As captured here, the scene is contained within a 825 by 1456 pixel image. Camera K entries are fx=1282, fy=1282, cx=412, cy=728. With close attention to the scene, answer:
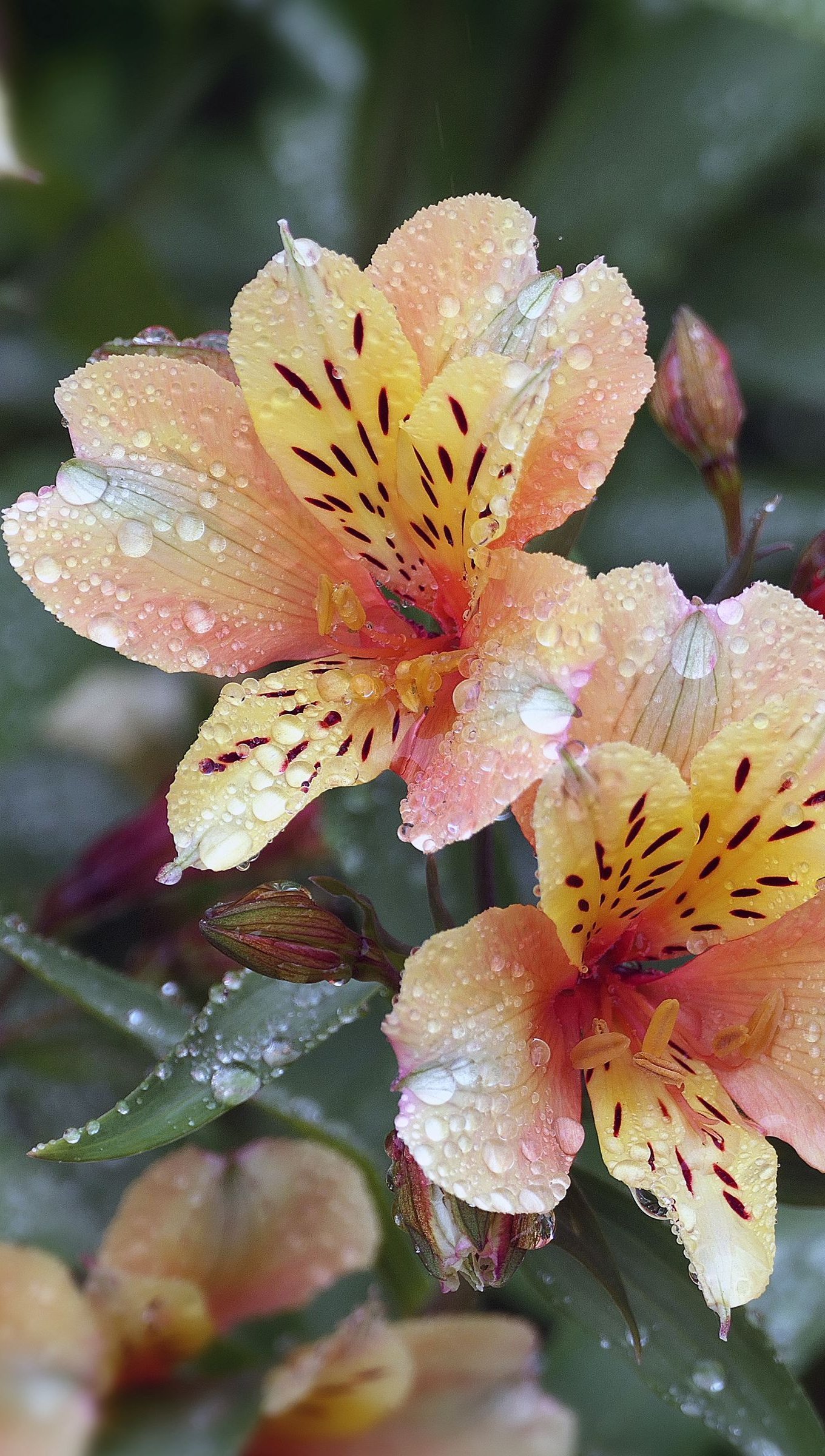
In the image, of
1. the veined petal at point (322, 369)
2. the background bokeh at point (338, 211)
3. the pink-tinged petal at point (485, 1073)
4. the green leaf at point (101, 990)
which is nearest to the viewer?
the pink-tinged petal at point (485, 1073)

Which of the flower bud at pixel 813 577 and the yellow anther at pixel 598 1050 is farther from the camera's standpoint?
the flower bud at pixel 813 577

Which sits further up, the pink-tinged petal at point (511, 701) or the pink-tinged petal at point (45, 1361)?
the pink-tinged petal at point (511, 701)

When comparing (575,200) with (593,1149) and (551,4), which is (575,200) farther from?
(593,1149)

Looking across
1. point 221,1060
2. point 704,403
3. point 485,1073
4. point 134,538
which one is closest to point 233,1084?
point 221,1060

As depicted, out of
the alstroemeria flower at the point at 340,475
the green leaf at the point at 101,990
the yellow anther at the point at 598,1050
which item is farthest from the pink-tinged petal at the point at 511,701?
the green leaf at the point at 101,990

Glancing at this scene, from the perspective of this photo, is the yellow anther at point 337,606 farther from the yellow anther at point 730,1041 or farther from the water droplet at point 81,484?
the yellow anther at point 730,1041

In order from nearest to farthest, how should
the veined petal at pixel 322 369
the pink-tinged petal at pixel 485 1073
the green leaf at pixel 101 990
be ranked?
the pink-tinged petal at pixel 485 1073 → the veined petal at pixel 322 369 → the green leaf at pixel 101 990

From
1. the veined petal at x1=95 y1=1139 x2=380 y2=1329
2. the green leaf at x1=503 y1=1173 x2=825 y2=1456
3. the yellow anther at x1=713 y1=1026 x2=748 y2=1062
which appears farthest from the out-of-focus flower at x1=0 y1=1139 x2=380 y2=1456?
the yellow anther at x1=713 y1=1026 x2=748 y2=1062

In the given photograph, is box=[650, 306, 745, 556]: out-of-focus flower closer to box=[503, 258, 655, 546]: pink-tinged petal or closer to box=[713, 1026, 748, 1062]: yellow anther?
box=[503, 258, 655, 546]: pink-tinged petal

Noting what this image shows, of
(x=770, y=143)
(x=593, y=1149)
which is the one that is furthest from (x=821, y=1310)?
(x=770, y=143)
